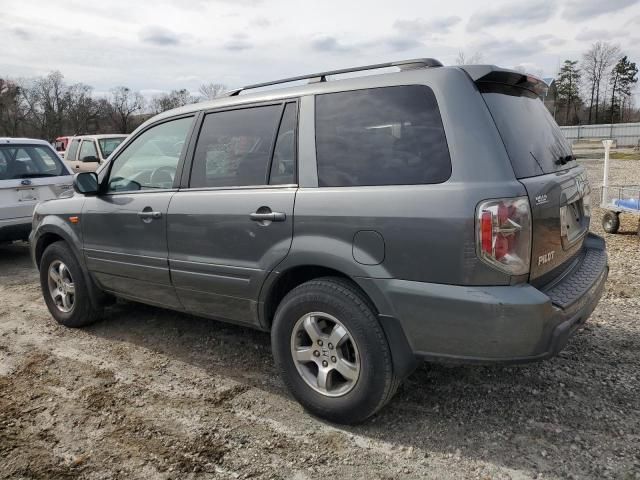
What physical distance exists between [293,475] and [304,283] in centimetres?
102

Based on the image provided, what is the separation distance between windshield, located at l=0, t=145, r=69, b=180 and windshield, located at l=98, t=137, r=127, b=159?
590cm

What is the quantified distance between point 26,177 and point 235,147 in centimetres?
537

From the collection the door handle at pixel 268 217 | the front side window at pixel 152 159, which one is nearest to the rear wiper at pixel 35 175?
the front side window at pixel 152 159

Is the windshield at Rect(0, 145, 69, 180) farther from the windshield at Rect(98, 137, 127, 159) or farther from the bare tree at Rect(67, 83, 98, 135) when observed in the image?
the bare tree at Rect(67, 83, 98, 135)

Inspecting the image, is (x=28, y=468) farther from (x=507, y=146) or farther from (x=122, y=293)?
(x=507, y=146)

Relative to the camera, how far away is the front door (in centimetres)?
380

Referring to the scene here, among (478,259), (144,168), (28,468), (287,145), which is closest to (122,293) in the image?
(144,168)

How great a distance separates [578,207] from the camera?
3219 millimetres

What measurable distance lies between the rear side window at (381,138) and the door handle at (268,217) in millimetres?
301

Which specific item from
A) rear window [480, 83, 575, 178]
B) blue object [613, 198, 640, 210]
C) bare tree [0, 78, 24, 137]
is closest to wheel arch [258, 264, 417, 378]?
rear window [480, 83, 575, 178]

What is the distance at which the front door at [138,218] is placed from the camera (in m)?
3.80

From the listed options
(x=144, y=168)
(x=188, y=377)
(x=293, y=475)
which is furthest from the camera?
(x=144, y=168)

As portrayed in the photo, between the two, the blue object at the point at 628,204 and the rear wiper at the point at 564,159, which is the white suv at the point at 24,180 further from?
the blue object at the point at 628,204

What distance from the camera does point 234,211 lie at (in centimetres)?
328
